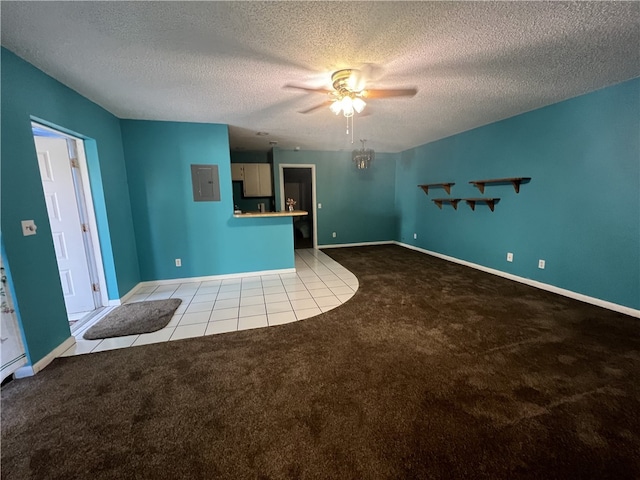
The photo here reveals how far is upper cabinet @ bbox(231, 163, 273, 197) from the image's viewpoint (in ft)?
18.0

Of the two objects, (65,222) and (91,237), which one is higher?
(65,222)

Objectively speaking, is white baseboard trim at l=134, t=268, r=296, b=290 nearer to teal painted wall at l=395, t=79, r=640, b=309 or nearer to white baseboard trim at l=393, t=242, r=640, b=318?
white baseboard trim at l=393, t=242, r=640, b=318

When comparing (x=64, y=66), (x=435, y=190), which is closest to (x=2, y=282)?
(x=64, y=66)

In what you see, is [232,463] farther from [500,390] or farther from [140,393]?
[500,390]

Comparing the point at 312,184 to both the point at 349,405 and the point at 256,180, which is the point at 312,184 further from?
the point at 349,405

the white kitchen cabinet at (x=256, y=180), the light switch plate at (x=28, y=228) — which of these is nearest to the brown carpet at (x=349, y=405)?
the light switch plate at (x=28, y=228)

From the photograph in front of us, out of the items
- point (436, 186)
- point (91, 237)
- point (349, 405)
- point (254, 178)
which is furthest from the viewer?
point (254, 178)

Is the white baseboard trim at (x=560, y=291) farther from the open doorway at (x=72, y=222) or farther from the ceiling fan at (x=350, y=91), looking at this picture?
the open doorway at (x=72, y=222)

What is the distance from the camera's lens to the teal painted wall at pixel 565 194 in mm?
2562

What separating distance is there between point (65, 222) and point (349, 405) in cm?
335

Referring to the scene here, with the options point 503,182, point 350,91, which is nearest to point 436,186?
point 503,182

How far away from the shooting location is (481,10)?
4.84 feet

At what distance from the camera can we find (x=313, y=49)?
71.4 inches

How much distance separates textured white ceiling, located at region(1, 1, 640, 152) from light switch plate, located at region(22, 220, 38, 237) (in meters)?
1.19
